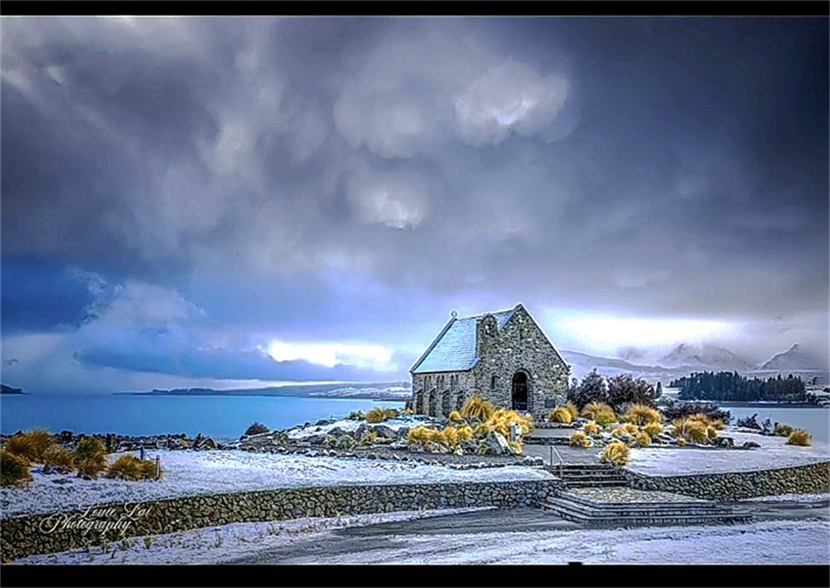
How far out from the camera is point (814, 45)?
8188mm

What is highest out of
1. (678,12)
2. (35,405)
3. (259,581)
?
(678,12)

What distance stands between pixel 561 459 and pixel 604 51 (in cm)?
516

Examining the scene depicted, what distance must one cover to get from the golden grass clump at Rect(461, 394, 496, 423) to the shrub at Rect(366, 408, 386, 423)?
148 cm

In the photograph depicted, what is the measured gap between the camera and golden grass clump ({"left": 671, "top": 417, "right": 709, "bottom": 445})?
41.4ft

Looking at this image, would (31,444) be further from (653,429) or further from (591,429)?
(653,429)

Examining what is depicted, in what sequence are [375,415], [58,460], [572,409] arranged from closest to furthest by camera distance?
1. [58,460]
2. [375,415]
3. [572,409]

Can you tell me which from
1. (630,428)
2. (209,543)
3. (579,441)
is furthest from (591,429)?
(209,543)

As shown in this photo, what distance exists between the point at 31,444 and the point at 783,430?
11775 millimetres

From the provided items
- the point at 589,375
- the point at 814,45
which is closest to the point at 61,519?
the point at 814,45

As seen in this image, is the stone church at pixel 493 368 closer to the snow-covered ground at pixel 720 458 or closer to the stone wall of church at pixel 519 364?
the stone wall of church at pixel 519 364

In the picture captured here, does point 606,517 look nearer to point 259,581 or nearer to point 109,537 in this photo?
point 259,581

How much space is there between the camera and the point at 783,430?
13.4 m

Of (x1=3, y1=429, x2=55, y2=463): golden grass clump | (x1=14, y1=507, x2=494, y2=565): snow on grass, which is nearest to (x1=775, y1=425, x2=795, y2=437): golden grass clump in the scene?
(x1=14, y1=507, x2=494, y2=565): snow on grass

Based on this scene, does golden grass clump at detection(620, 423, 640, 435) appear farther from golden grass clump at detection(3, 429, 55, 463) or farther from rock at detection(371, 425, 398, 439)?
golden grass clump at detection(3, 429, 55, 463)
